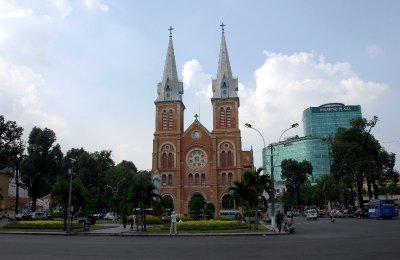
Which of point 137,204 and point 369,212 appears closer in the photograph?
point 137,204

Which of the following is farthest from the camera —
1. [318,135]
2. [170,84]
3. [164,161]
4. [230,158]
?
[318,135]

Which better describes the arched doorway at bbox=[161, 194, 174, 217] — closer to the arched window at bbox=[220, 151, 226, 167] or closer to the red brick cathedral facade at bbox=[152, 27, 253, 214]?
the red brick cathedral facade at bbox=[152, 27, 253, 214]

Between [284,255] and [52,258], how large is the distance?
26.2 ft

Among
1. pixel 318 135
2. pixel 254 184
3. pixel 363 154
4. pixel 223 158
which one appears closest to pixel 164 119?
pixel 223 158

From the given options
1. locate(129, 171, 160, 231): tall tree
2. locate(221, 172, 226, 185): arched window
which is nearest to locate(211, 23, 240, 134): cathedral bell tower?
locate(221, 172, 226, 185): arched window

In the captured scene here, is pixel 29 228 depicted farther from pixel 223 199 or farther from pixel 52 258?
pixel 223 199

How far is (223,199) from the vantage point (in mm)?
69875

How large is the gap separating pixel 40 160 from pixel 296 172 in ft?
219

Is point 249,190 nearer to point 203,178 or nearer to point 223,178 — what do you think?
point 223,178

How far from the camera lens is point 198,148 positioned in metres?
73.5

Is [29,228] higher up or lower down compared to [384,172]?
lower down

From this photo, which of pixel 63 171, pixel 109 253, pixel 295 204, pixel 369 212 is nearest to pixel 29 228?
pixel 109 253

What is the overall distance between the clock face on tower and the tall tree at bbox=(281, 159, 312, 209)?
4079 cm

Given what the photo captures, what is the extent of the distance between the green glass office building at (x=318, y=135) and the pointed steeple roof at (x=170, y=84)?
73.5 m
